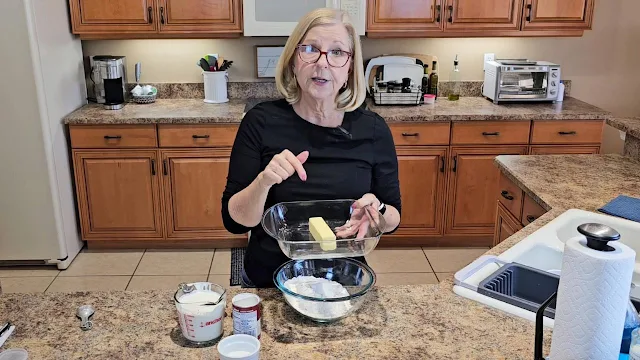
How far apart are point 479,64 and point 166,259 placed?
95.0 inches

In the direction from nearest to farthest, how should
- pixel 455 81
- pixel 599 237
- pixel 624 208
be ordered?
pixel 599 237, pixel 624 208, pixel 455 81

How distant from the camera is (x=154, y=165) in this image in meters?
3.46

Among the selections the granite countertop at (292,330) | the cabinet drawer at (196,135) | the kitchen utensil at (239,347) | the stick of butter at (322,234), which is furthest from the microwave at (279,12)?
the kitchen utensil at (239,347)

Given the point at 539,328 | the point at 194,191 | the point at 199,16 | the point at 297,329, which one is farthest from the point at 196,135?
the point at 539,328

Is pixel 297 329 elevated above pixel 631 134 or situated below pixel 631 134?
below

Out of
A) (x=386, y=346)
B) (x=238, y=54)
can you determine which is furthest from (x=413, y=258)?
(x=386, y=346)

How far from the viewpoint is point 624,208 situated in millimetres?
1988

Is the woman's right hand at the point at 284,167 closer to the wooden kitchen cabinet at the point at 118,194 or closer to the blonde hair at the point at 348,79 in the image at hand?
the blonde hair at the point at 348,79

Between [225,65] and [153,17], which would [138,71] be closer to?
[153,17]

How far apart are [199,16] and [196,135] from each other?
2.38ft

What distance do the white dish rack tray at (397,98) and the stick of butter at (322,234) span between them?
2.23 m

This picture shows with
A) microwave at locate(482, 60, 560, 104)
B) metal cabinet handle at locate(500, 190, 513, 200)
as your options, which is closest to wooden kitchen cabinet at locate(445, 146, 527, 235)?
microwave at locate(482, 60, 560, 104)

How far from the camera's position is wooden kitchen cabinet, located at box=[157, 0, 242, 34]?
11.4 ft

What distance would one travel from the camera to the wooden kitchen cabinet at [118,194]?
3432mm
